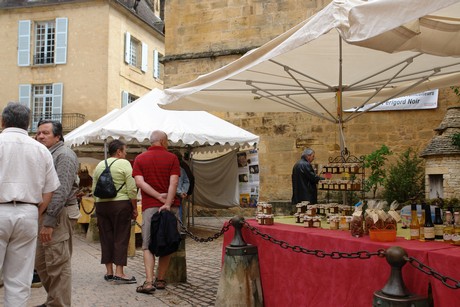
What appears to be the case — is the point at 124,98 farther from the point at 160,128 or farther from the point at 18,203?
the point at 18,203

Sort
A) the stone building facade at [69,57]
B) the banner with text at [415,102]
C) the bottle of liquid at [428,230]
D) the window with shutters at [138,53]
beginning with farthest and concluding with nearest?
the window with shutters at [138,53] → the stone building facade at [69,57] → the banner with text at [415,102] → the bottle of liquid at [428,230]

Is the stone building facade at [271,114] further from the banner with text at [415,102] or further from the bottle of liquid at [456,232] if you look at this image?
the bottle of liquid at [456,232]

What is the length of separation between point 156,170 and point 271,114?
8.86 metres

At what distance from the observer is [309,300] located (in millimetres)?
3812

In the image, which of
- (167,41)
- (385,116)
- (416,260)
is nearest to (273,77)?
Result: (416,260)

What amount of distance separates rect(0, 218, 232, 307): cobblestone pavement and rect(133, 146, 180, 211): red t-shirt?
939mm

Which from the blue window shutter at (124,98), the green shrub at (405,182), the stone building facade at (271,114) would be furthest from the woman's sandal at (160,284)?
the blue window shutter at (124,98)

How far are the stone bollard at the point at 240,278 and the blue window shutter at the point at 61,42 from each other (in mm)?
22177

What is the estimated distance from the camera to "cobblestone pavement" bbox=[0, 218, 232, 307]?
5.02 metres

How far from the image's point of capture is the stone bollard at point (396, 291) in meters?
2.80

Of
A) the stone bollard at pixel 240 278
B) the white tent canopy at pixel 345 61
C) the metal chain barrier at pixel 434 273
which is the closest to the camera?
the metal chain barrier at pixel 434 273

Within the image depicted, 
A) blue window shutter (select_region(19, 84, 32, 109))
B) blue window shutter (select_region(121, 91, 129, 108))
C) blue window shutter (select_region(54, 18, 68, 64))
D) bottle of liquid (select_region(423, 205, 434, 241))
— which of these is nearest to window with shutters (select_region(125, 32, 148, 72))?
blue window shutter (select_region(121, 91, 129, 108))

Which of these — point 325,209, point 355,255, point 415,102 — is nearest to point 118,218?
point 325,209

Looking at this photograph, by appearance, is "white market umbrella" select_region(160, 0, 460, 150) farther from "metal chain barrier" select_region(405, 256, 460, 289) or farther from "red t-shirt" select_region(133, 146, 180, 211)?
"metal chain barrier" select_region(405, 256, 460, 289)
